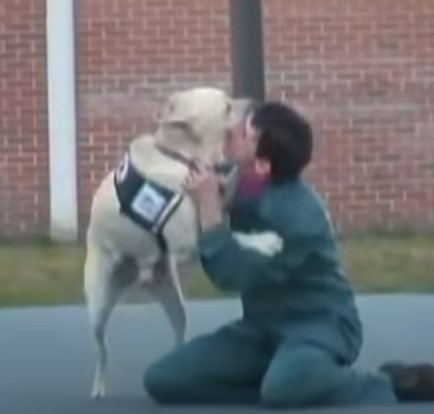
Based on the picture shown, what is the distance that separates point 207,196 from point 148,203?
0.33m

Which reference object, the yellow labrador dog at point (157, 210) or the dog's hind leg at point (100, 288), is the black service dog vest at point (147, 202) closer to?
the yellow labrador dog at point (157, 210)

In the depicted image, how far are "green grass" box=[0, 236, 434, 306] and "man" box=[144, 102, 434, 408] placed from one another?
2945 millimetres

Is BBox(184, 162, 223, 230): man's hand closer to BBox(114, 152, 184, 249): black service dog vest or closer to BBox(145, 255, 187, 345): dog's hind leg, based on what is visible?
BBox(114, 152, 184, 249): black service dog vest

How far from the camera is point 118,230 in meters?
7.87

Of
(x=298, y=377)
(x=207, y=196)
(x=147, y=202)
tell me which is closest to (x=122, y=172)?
(x=147, y=202)

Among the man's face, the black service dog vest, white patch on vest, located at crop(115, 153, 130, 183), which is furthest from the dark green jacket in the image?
white patch on vest, located at crop(115, 153, 130, 183)

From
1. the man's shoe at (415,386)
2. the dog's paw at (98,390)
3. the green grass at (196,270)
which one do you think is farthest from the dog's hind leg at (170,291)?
the green grass at (196,270)

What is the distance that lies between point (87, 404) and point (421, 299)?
4053mm

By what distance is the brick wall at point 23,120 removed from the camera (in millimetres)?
16297

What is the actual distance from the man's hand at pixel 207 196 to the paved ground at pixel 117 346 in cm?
80

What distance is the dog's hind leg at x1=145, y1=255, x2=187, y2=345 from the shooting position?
26.2 ft

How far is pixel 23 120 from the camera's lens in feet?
53.7

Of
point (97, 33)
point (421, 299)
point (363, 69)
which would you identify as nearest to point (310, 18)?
point (363, 69)

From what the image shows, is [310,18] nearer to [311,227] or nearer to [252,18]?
[252,18]
